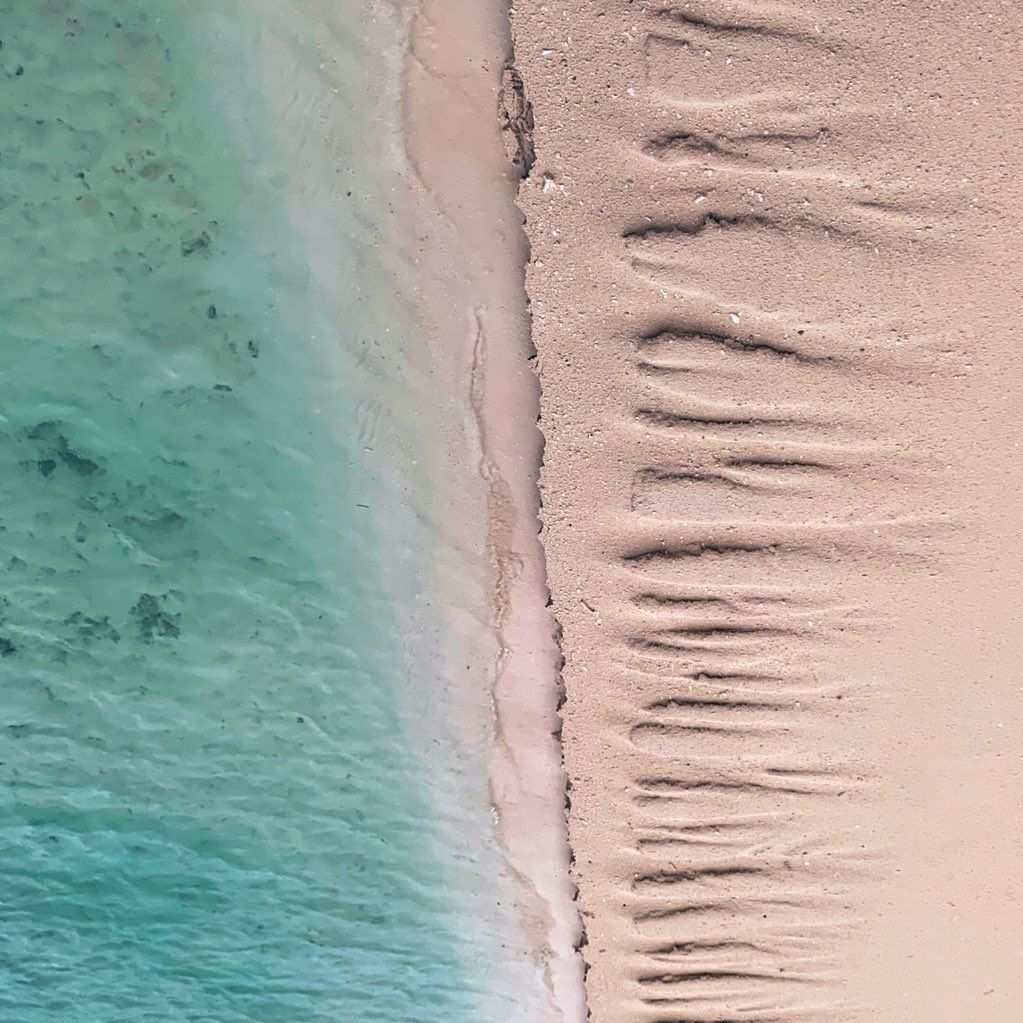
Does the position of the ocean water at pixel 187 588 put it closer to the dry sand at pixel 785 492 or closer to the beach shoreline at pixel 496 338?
the beach shoreline at pixel 496 338

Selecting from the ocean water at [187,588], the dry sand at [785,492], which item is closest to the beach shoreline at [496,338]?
the dry sand at [785,492]

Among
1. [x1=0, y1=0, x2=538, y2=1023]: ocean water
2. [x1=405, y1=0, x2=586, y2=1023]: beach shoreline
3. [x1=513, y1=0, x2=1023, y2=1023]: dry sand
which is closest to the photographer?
[x1=513, y1=0, x2=1023, y2=1023]: dry sand

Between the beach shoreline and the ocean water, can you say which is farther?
the ocean water

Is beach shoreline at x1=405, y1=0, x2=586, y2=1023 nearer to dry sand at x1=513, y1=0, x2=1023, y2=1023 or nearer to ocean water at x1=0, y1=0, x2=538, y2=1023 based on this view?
dry sand at x1=513, y1=0, x2=1023, y2=1023

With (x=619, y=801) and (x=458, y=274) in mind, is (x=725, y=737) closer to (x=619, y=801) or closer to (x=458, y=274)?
(x=619, y=801)

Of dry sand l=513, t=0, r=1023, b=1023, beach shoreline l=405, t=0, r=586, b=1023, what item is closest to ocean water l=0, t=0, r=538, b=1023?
beach shoreline l=405, t=0, r=586, b=1023

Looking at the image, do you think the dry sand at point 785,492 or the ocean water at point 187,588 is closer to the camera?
the dry sand at point 785,492

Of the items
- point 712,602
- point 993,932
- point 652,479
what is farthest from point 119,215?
point 993,932
